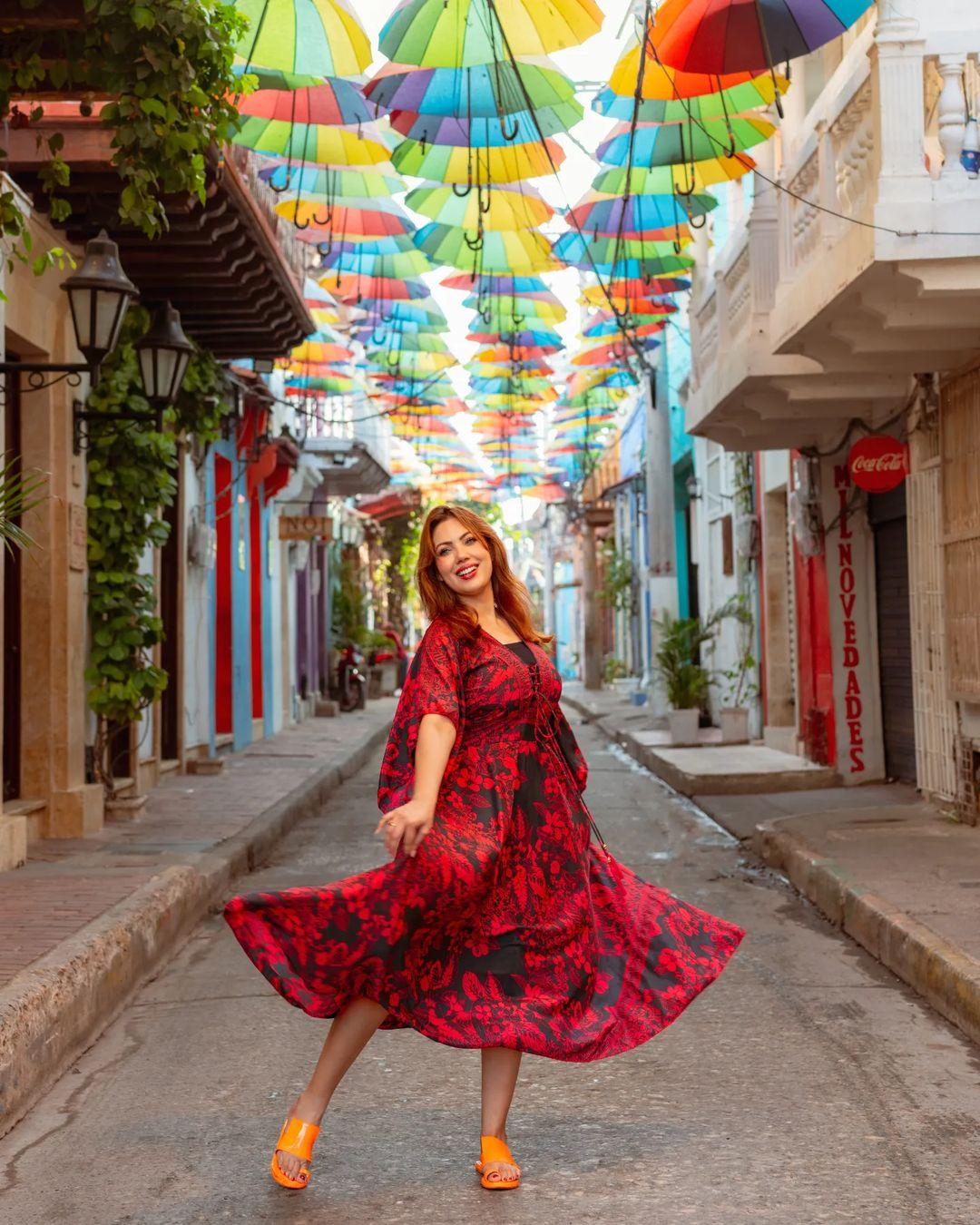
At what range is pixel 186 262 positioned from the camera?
11508mm

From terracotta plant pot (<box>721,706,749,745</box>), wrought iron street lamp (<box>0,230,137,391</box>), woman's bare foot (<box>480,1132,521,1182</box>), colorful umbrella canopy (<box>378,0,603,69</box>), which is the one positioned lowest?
woman's bare foot (<box>480,1132,521,1182</box>)

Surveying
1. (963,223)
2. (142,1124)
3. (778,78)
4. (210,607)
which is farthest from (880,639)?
(142,1124)

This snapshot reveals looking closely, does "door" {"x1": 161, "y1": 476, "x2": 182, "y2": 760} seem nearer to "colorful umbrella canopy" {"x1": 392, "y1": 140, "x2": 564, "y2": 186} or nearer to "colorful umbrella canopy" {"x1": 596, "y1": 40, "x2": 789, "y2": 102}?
"colorful umbrella canopy" {"x1": 392, "y1": 140, "x2": 564, "y2": 186}

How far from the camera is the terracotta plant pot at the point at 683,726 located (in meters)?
17.8

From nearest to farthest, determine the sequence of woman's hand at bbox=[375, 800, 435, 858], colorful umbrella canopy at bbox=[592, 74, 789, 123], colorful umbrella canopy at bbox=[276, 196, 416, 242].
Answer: woman's hand at bbox=[375, 800, 435, 858]
colorful umbrella canopy at bbox=[592, 74, 789, 123]
colorful umbrella canopy at bbox=[276, 196, 416, 242]

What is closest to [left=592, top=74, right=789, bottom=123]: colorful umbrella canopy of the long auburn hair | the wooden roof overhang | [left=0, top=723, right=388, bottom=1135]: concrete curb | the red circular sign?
the red circular sign

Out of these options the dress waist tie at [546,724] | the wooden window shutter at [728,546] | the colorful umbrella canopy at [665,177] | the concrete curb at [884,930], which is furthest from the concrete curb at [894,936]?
the wooden window shutter at [728,546]

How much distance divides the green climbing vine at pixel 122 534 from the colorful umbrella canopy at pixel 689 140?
4.11m

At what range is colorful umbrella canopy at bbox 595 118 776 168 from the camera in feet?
38.8

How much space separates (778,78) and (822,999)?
7196 millimetres

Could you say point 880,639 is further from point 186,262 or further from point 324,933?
point 324,933

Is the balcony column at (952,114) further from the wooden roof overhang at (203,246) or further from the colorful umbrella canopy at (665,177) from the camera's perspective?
the wooden roof overhang at (203,246)

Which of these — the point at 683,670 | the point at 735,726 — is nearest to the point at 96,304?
the point at 735,726

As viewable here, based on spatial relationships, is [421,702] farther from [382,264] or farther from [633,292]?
[633,292]
